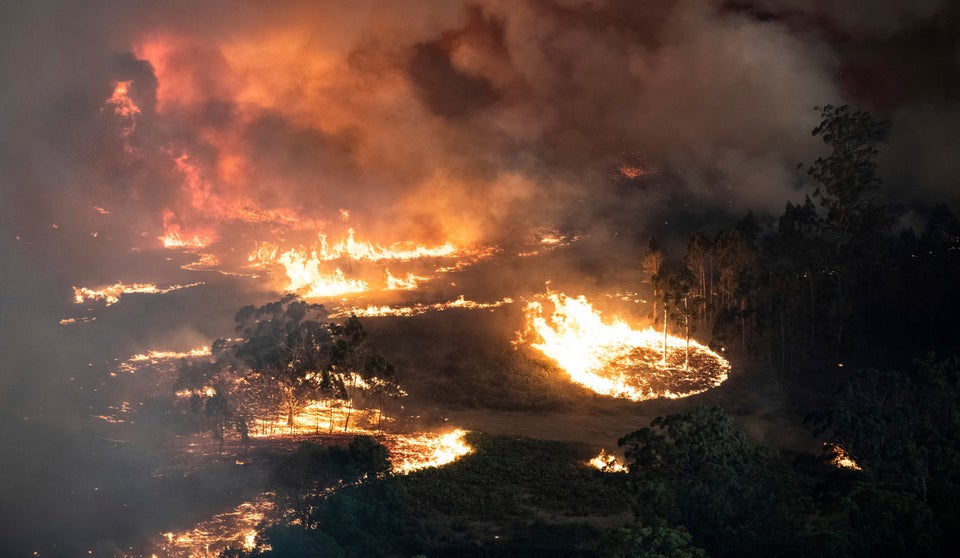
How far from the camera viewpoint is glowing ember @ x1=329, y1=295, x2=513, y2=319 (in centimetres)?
7344

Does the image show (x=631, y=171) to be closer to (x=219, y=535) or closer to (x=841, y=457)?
(x=841, y=457)

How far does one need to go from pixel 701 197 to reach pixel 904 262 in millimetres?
34659

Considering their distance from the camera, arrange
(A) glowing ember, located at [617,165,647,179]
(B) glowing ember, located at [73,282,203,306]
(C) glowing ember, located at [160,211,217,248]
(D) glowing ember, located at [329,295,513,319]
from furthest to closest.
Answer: (A) glowing ember, located at [617,165,647,179]
(C) glowing ember, located at [160,211,217,248]
(B) glowing ember, located at [73,282,203,306]
(D) glowing ember, located at [329,295,513,319]

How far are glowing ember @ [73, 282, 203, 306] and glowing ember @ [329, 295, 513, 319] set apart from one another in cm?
2167

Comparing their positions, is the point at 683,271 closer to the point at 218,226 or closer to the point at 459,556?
the point at 459,556

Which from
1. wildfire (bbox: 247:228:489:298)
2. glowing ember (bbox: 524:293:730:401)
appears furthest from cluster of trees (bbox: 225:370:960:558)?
wildfire (bbox: 247:228:489:298)

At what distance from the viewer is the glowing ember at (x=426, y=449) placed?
4465cm

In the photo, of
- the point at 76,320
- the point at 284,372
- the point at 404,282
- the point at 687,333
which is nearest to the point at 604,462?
the point at 284,372

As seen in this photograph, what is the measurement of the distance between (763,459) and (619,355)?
31.6 meters

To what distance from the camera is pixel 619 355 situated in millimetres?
65188

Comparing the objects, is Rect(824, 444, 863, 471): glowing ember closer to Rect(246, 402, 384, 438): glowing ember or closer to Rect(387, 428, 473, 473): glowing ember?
Rect(387, 428, 473, 473): glowing ember

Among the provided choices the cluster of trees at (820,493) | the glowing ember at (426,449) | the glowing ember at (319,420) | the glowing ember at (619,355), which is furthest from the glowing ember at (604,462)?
the glowing ember at (319,420)

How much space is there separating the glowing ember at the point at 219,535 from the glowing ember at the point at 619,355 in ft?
99.2

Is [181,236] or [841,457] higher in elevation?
[181,236]
